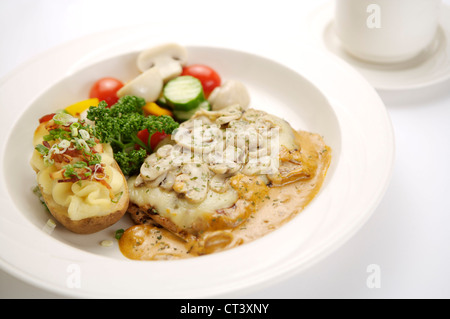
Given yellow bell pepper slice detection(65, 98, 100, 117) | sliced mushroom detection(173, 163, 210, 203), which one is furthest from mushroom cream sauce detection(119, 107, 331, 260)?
yellow bell pepper slice detection(65, 98, 100, 117)

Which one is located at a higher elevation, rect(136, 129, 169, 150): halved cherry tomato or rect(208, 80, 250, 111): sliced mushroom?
rect(208, 80, 250, 111): sliced mushroom

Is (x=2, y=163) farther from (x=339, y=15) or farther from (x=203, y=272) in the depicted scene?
(x=339, y=15)

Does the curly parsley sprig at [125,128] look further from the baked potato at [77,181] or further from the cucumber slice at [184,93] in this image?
the cucumber slice at [184,93]

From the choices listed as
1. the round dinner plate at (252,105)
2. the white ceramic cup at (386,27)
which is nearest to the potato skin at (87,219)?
the round dinner plate at (252,105)

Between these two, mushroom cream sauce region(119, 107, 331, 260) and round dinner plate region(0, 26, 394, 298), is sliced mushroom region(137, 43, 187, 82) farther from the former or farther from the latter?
mushroom cream sauce region(119, 107, 331, 260)

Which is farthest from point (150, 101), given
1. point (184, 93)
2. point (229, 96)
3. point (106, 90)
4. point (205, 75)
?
point (229, 96)
